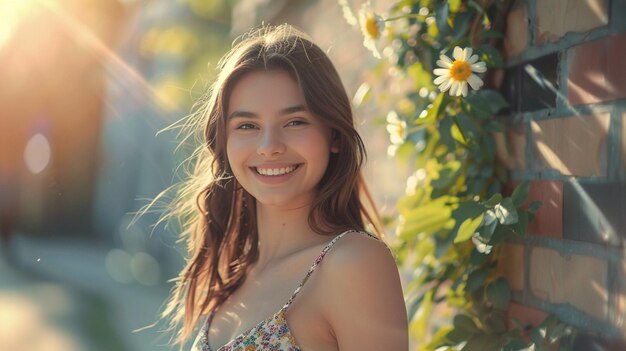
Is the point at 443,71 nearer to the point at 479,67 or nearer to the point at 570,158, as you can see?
the point at 479,67

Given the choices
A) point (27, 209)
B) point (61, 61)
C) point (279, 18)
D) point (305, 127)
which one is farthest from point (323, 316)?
point (27, 209)

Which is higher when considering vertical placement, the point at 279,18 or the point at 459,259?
the point at 279,18

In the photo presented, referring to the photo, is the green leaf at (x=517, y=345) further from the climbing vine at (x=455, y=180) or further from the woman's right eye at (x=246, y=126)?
the woman's right eye at (x=246, y=126)

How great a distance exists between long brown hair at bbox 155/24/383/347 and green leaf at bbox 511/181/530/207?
368 millimetres

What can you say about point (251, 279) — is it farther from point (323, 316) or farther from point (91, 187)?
point (91, 187)

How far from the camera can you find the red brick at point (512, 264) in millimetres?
1663

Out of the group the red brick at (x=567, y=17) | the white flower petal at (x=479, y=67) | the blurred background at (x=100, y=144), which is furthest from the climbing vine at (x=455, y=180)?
the blurred background at (x=100, y=144)

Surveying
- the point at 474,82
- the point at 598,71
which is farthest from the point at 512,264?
the point at 598,71

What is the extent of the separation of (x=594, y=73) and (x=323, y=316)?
649 millimetres

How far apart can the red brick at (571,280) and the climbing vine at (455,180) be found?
0.06 meters

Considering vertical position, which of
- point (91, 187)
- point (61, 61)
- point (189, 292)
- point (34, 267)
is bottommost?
point (34, 267)

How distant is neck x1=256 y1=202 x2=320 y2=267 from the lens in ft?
5.97

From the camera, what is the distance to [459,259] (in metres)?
1.84

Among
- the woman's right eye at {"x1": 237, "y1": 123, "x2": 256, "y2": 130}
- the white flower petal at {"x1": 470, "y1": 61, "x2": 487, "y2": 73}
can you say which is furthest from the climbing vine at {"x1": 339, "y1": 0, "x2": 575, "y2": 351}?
the woman's right eye at {"x1": 237, "y1": 123, "x2": 256, "y2": 130}
